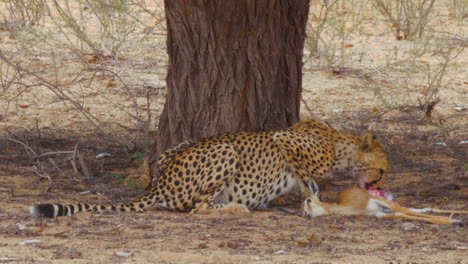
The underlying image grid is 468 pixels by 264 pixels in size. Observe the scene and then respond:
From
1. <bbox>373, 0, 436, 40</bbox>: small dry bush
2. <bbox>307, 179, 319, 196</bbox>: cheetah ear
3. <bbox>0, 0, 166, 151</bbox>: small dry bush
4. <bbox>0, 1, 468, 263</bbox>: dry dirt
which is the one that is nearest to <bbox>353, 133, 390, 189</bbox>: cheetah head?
<bbox>0, 1, 468, 263</bbox>: dry dirt

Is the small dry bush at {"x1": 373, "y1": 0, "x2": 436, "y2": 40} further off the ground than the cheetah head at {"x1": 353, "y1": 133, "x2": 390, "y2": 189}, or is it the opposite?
the small dry bush at {"x1": 373, "y1": 0, "x2": 436, "y2": 40}

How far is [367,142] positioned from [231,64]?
102 cm

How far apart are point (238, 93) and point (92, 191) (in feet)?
3.70

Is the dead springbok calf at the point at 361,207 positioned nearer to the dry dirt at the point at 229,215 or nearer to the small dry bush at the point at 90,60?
the dry dirt at the point at 229,215

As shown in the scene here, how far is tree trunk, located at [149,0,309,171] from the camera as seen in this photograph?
5.98m

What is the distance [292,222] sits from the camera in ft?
17.4

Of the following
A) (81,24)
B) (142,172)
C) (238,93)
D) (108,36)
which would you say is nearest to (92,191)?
(142,172)

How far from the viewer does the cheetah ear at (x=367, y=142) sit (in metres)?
6.21

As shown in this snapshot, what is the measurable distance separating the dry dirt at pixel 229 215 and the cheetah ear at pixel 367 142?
1.14 ft

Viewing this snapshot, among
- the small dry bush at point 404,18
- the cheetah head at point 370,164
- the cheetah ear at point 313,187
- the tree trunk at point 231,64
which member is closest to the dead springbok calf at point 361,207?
the cheetah ear at point 313,187

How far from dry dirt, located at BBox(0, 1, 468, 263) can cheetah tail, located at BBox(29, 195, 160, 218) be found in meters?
0.05

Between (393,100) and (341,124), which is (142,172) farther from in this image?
(393,100)

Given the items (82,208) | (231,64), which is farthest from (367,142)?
(82,208)

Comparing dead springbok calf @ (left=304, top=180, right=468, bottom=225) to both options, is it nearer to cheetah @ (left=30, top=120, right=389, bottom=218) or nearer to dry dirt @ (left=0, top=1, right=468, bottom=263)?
dry dirt @ (left=0, top=1, right=468, bottom=263)
